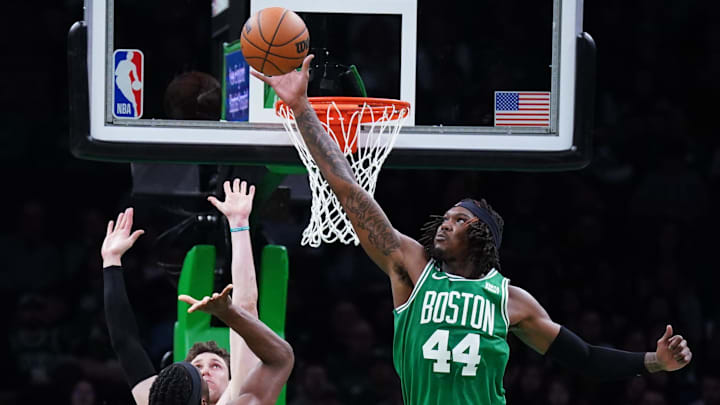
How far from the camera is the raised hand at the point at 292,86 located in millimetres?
4032

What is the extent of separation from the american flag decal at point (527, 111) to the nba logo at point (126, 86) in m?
1.52

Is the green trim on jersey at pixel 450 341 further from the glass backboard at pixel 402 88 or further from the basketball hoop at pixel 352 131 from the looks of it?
the glass backboard at pixel 402 88

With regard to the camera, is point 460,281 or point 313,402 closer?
point 460,281

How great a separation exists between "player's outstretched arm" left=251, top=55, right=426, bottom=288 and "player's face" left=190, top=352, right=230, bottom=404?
0.71 metres

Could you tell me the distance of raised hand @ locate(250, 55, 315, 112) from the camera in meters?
4.03

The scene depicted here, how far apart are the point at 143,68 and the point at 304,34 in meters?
1.10

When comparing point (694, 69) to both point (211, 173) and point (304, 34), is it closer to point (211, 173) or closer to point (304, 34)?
point (211, 173)

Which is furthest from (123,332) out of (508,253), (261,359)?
(508,253)

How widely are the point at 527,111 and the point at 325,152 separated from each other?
137 centimetres

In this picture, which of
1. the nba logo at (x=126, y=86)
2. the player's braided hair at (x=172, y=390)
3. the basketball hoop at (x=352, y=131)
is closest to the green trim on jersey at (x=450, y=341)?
the basketball hoop at (x=352, y=131)

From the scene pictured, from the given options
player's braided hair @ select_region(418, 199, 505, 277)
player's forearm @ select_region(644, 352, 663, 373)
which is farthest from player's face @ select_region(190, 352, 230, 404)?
player's forearm @ select_region(644, 352, 663, 373)

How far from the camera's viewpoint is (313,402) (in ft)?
24.5

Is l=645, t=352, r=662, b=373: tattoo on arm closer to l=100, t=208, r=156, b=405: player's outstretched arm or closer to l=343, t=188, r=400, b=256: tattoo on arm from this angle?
l=343, t=188, r=400, b=256: tattoo on arm

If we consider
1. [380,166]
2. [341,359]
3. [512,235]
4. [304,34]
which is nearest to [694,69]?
[512,235]
